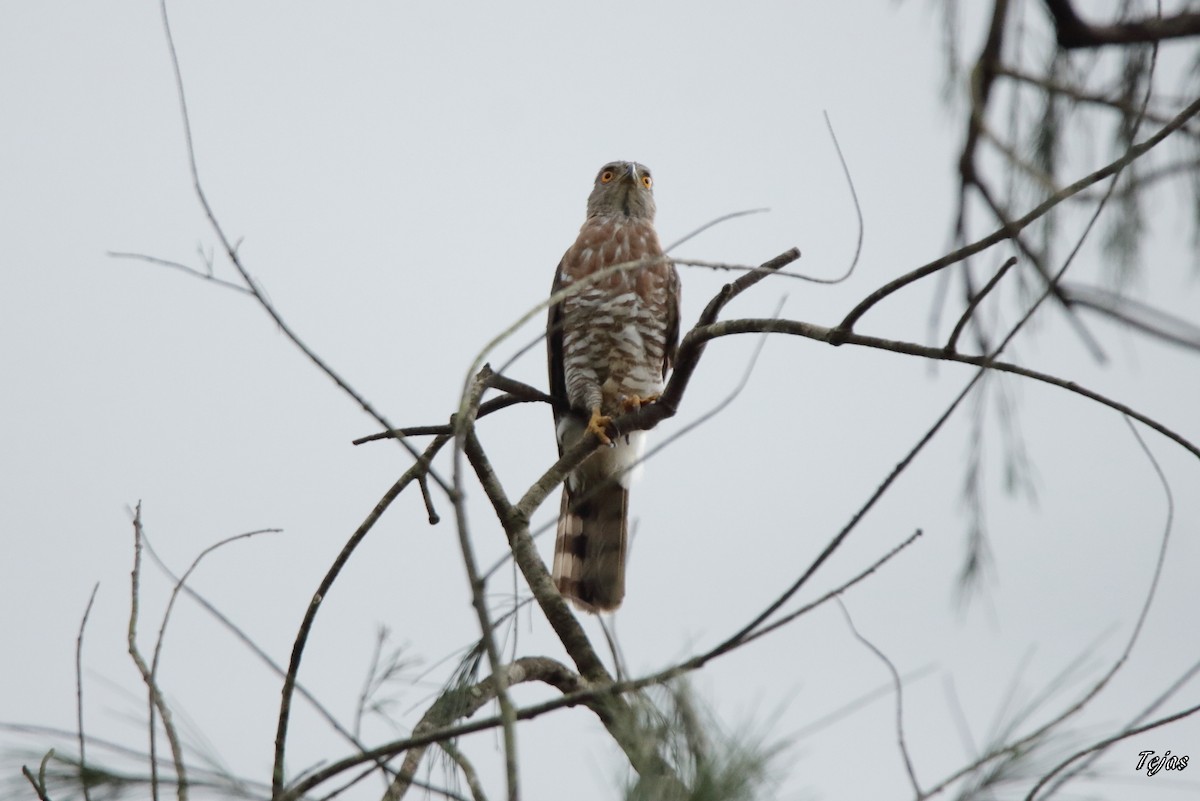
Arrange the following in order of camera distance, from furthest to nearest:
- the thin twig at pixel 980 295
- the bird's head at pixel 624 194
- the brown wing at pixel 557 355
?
the bird's head at pixel 624 194
the brown wing at pixel 557 355
the thin twig at pixel 980 295

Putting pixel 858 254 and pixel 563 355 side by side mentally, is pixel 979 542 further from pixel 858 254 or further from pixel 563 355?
pixel 563 355

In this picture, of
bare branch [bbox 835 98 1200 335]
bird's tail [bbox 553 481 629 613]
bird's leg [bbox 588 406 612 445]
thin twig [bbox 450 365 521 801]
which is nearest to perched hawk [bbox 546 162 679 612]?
bird's tail [bbox 553 481 629 613]

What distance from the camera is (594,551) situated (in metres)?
5.08

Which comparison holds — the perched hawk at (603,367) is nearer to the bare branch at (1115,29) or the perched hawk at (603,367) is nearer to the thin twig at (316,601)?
the thin twig at (316,601)

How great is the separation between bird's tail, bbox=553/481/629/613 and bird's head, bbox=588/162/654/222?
1.34 metres

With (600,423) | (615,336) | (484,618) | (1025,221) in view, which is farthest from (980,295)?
(615,336)

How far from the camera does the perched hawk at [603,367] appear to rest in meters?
5.01

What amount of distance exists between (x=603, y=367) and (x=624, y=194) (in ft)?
3.32

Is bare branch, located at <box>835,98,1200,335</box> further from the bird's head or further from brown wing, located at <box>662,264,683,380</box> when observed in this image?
the bird's head

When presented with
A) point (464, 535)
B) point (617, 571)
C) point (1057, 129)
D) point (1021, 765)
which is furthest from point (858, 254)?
point (617, 571)

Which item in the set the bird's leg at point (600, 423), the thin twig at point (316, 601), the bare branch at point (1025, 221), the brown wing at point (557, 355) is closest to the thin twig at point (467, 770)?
the thin twig at point (316, 601)

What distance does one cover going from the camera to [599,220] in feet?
18.0

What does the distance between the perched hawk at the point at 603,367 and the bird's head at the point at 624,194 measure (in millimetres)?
224

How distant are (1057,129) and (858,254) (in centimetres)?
52
